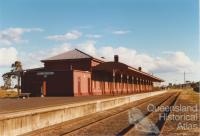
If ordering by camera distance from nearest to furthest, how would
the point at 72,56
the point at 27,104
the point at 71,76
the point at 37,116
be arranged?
the point at 37,116
the point at 27,104
the point at 71,76
the point at 72,56

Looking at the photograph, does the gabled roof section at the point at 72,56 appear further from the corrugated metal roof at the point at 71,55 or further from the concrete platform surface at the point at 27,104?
the concrete platform surface at the point at 27,104

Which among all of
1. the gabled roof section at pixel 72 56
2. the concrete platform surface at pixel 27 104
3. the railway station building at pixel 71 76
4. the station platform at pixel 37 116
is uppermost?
the gabled roof section at pixel 72 56

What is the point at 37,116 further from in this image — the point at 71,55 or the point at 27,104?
the point at 71,55

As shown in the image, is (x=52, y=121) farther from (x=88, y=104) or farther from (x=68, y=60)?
(x=68, y=60)

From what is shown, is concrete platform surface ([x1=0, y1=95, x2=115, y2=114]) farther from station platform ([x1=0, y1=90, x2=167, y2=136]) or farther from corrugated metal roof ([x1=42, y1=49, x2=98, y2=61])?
corrugated metal roof ([x1=42, y1=49, x2=98, y2=61])

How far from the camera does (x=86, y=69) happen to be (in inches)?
1921

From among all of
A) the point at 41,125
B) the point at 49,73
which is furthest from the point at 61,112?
the point at 49,73

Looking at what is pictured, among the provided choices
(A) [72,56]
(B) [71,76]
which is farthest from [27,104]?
(A) [72,56]

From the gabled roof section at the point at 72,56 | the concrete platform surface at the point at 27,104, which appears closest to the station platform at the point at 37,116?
the concrete platform surface at the point at 27,104

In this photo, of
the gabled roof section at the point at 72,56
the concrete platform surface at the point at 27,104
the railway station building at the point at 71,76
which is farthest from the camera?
the gabled roof section at the point at 72,56

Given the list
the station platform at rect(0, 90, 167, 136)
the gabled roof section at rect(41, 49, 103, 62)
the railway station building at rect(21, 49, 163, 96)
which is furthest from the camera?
the gabled roof section at rect(41, 49, 103, 62)

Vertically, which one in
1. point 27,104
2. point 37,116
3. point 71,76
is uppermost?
point 71,76

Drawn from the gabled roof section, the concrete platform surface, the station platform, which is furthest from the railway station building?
the station platform

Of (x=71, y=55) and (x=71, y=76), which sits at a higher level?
(x=71, y=55)
